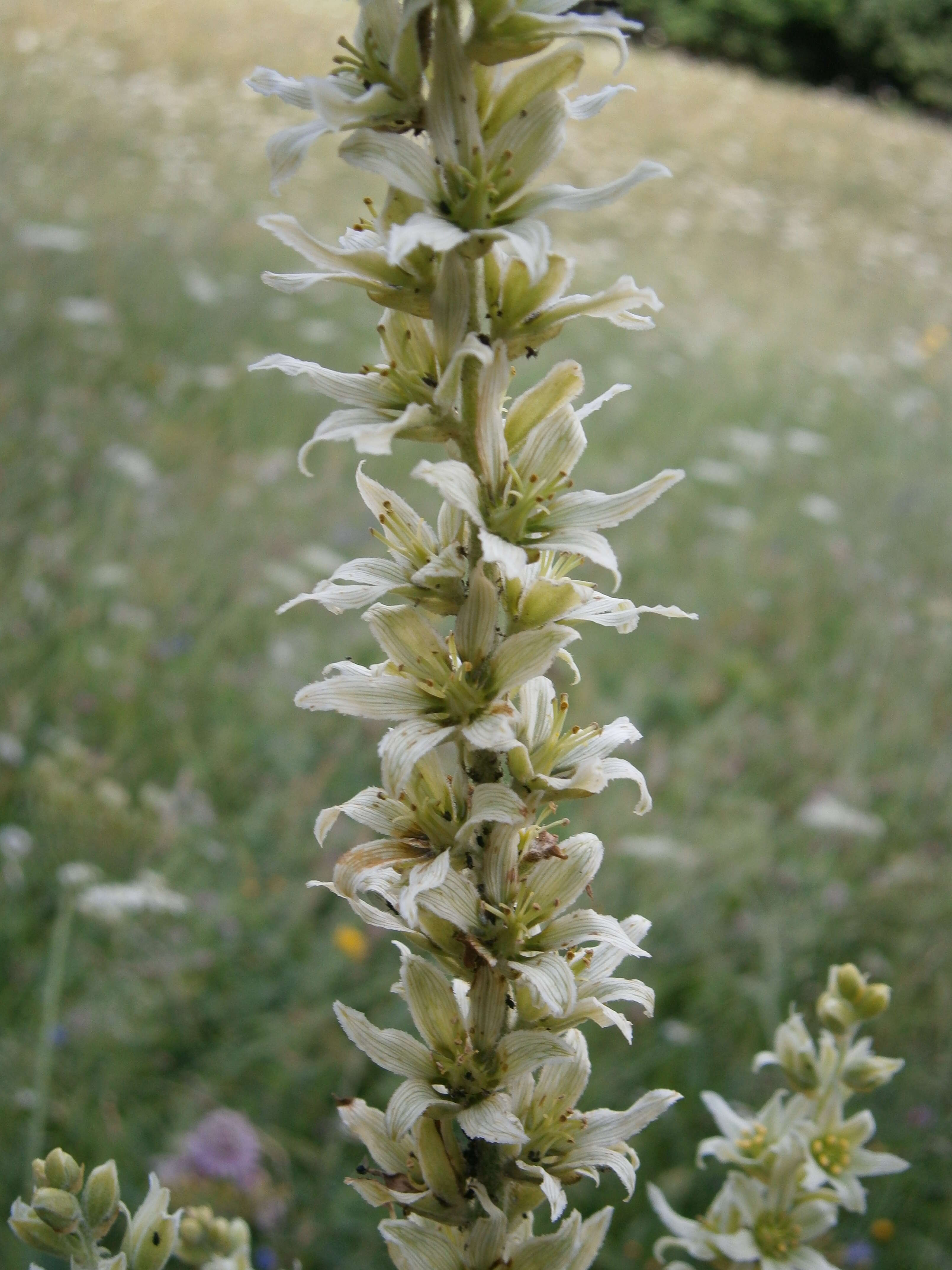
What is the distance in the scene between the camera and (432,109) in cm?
111

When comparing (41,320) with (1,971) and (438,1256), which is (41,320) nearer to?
(1,971)

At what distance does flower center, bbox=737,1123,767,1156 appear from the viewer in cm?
161

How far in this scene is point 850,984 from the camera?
5.31ft

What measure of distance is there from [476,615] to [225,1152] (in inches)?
69.4

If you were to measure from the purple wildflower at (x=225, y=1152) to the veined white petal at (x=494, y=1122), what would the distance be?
1.45 meters

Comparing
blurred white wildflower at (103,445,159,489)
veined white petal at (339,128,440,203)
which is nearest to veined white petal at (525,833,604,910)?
veined white petal at (339,128,440,203)

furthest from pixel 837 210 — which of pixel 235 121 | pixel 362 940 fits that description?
pixel 362 940

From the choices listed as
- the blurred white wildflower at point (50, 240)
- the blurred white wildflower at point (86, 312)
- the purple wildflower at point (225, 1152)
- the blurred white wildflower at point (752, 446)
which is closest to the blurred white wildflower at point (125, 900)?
the purple wildflower at point (225, 1152)

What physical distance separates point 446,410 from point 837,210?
50.3ft

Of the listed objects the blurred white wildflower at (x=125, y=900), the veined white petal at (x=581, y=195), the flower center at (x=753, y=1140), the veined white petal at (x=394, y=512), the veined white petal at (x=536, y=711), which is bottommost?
the blurred white wildflower at (x=125, y=900)

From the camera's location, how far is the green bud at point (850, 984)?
5.29 ft

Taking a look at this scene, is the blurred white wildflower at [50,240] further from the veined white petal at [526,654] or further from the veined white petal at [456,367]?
the veined white petal at [526,654]

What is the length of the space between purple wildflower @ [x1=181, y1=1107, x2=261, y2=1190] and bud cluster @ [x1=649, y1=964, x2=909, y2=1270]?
1.13m

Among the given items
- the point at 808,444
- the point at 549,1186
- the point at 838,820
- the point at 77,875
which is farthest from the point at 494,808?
the point at 808,444
